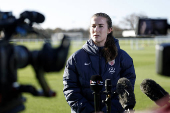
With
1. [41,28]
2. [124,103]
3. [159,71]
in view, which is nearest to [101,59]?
[124,103]

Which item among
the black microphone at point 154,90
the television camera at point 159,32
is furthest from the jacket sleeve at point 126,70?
the television camera at point 159,32

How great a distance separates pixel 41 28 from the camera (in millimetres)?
1756

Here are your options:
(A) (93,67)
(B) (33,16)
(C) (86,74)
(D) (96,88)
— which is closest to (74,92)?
(C) (86,74)

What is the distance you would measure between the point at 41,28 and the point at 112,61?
1.79m

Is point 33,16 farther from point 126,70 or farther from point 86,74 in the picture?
point 126,70

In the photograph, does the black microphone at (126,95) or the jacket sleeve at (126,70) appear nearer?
the black microphone at (126,95)

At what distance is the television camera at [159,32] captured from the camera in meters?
A: 1.25

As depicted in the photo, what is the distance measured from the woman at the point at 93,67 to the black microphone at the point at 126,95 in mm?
834

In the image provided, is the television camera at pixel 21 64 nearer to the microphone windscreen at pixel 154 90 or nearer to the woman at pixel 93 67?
the microphone windscreen at pixel 154 90

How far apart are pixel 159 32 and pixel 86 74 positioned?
1492mm

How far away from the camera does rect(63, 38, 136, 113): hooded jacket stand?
331cm

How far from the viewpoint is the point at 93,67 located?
11.1 feet

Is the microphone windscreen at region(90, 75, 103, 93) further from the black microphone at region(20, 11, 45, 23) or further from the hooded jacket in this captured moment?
the hooded jacket

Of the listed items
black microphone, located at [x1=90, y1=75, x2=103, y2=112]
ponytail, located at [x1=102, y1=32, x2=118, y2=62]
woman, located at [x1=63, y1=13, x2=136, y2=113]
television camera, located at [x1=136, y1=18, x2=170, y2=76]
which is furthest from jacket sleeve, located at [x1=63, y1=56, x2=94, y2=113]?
television camera, located at [x1=136, y1=18, x2=170, y2=76]
